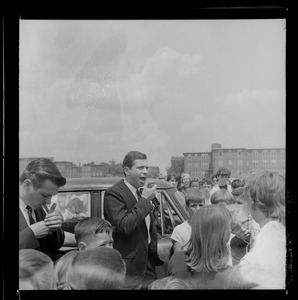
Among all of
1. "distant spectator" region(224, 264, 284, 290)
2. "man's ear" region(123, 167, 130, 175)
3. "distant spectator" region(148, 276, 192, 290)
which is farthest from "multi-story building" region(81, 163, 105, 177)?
"distant spectator" region(224, 264, 284, 290)

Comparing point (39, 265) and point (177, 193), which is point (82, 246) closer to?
point (39, 265)

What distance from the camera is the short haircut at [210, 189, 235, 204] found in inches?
153

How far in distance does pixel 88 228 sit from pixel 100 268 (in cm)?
→ 26

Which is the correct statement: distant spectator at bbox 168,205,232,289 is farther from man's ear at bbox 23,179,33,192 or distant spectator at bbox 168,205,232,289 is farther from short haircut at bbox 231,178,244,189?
man's ear at bbox 23,179,33,192

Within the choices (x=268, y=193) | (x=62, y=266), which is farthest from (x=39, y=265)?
(x=268, y=193)

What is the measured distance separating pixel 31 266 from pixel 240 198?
1358mm

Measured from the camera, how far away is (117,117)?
3.85 m

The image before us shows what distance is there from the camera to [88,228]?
152 inches

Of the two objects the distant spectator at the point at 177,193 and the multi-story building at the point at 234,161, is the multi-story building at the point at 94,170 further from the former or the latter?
the multi-story building at the point at 234,161

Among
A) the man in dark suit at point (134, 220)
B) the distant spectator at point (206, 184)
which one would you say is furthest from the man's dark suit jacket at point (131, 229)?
the distant spectator at point (206, 184)

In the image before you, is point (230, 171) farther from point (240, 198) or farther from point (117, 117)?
point (117, 117)

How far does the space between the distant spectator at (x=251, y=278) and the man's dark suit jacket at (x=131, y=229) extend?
46 centimetres

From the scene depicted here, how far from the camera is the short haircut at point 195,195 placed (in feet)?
12.7
